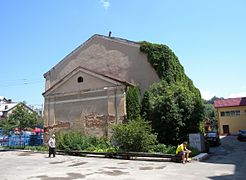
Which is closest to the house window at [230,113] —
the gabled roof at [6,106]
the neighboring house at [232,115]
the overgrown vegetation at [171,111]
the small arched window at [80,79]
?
the neighboring house at [232,115]

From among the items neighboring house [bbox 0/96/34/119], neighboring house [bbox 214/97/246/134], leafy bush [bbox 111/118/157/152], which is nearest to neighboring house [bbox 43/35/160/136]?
leafy bush [bbox 111/118/157/152]

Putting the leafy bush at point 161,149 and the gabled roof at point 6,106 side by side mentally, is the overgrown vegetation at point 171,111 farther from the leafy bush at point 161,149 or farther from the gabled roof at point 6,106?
the gabled roof at point 6,106

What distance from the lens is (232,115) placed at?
172 ft

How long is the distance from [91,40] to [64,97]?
22.9 ft

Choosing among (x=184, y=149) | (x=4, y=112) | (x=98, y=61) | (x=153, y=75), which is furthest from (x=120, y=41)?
(x=4, y=112)

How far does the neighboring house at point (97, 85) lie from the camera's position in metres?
26.2

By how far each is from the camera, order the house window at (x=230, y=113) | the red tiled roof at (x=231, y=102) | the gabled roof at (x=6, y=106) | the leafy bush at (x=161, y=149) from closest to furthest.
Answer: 1. the leafy bush at (x=161, y=149)
2. the house window at (x=230, y=113)
3. the red tiled roof at (x=231, y=102)
4. the gabled roof at (x=6, y=106)

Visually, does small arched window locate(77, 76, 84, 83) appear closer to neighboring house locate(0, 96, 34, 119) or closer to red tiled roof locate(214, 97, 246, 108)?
red tiled roof locate(214, 97, 246, 108)

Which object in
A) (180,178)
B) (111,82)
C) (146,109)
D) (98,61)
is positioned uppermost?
(98,61)

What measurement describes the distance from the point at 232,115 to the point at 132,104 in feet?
108

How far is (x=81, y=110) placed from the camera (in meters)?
27.7

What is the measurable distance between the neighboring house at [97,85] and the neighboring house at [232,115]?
30.6 metres

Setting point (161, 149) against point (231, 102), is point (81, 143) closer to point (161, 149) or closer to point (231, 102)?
point (161, 149)

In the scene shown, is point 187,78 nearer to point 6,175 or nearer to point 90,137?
point 90,137
